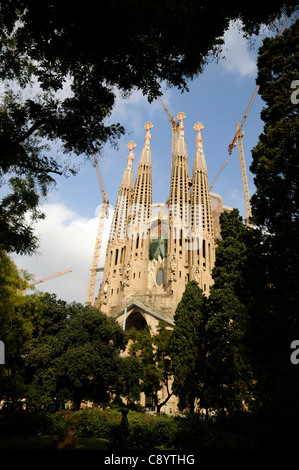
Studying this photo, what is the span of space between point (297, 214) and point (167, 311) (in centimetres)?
3685

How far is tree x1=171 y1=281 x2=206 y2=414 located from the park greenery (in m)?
0.32

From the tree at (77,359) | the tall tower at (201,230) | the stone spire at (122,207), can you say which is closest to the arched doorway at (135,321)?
the tall tower at (201,230)

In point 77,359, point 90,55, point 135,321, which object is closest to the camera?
point 90,55

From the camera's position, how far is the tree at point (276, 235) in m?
7.59

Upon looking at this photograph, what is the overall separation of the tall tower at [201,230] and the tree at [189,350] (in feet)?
72.3

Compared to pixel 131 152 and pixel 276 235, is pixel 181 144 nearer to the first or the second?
pixel 131 152

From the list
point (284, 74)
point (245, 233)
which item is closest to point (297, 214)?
point (245, 233)

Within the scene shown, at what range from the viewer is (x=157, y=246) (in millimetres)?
57844

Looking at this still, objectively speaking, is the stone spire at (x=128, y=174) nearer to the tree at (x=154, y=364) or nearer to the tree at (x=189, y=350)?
the tree at (x=154, y=364)

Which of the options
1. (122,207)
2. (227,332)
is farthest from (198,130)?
(227,332)

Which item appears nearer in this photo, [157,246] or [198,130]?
[157,246]

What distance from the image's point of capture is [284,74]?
34.7 ft

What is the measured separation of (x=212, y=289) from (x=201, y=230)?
33.9m

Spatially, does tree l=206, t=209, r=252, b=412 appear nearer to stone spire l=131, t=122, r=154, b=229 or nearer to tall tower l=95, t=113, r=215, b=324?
tall tower l=95, t=113, r=215, b=324
